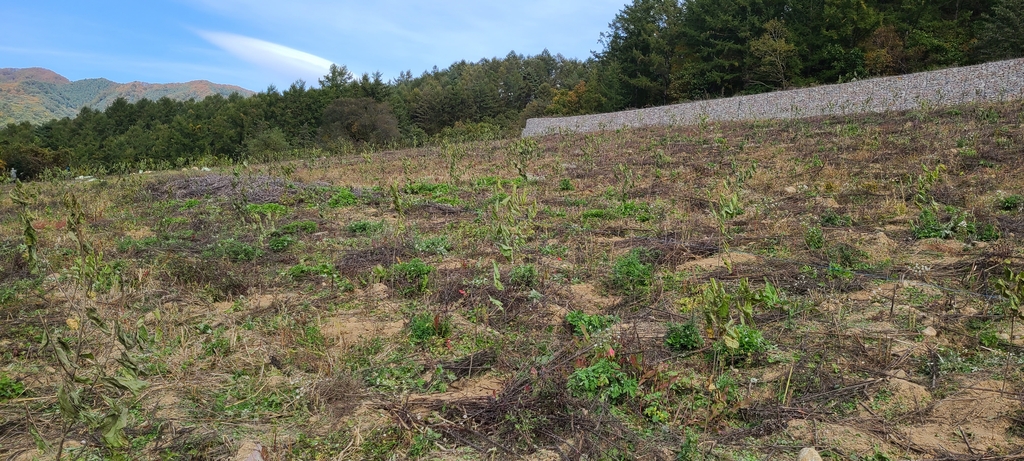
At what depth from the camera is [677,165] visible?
1116 centimetres

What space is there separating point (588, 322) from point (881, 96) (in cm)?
1725

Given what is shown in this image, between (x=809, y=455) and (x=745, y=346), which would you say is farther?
(x=745, y=346)

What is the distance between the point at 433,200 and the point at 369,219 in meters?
1.38

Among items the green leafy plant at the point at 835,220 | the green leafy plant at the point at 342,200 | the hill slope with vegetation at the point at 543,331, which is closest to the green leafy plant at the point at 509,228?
the hill slope with vegetation at the point at 543,331

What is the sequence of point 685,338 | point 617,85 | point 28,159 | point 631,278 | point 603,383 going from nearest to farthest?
point 603,383 < point 685,338 < point 631,278 < point 28,159 < point 617,85

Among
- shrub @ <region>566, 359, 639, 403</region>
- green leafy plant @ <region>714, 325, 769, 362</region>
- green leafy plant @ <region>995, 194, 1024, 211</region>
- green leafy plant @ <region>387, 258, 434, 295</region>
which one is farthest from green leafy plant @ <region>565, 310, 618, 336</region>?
green leafy plant @ <region>995, 194, 1024, 211</region>

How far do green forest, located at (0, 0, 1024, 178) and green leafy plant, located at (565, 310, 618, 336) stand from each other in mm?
14221

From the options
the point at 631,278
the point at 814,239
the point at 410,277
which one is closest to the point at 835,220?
the point at 814,239

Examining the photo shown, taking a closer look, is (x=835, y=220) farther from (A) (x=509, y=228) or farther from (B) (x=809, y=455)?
(B) (x=809, y=455)

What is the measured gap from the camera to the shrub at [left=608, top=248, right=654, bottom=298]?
4.56 meters

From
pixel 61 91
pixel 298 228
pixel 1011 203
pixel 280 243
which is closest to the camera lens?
pixel 1011 203

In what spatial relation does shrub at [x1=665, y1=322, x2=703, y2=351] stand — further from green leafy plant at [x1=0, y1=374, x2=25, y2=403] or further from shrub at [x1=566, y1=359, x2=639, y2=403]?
green leafy plant at [x1=0, y1=374, x2=25, y2=403]

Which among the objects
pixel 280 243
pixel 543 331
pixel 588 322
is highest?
pixel 280 243

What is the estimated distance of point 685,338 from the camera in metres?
3.52
